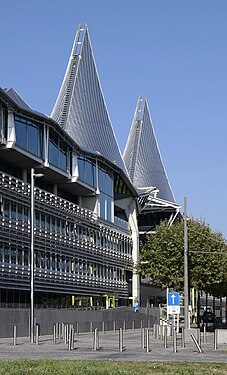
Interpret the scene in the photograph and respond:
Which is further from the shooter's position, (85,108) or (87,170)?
(85,108)

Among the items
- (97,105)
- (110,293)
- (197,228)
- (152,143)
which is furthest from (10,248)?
(152,143)

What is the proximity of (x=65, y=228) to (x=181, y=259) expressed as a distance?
10.4 metres

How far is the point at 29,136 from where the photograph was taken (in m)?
56.5

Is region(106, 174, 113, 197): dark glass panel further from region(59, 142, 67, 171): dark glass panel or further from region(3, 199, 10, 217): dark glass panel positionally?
region(3, 199, 10, 217): dark glass panel

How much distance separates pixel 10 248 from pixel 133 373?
36059 mm

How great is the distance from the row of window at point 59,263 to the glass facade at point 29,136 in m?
7.60

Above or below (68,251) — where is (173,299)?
below

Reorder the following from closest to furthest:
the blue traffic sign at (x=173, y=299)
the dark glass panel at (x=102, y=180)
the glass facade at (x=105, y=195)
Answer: the blue traffic sign at (x=173, y=299)
the dark glass panel at (x=102, y=180)
the glass facade at (x=105, y=195)

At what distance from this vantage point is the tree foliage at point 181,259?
61.1 m

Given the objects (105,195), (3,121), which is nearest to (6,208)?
(3,121)

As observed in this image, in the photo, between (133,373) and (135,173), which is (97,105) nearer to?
(135,173)

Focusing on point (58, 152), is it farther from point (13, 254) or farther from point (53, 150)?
point (13, 254)

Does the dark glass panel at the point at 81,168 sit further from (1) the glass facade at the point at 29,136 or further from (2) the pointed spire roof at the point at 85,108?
(2) the pointed spire roof at the point at 85,108

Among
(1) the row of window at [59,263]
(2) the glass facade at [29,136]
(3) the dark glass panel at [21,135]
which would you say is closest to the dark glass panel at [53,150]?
(2) the glass facade at [29,136]
